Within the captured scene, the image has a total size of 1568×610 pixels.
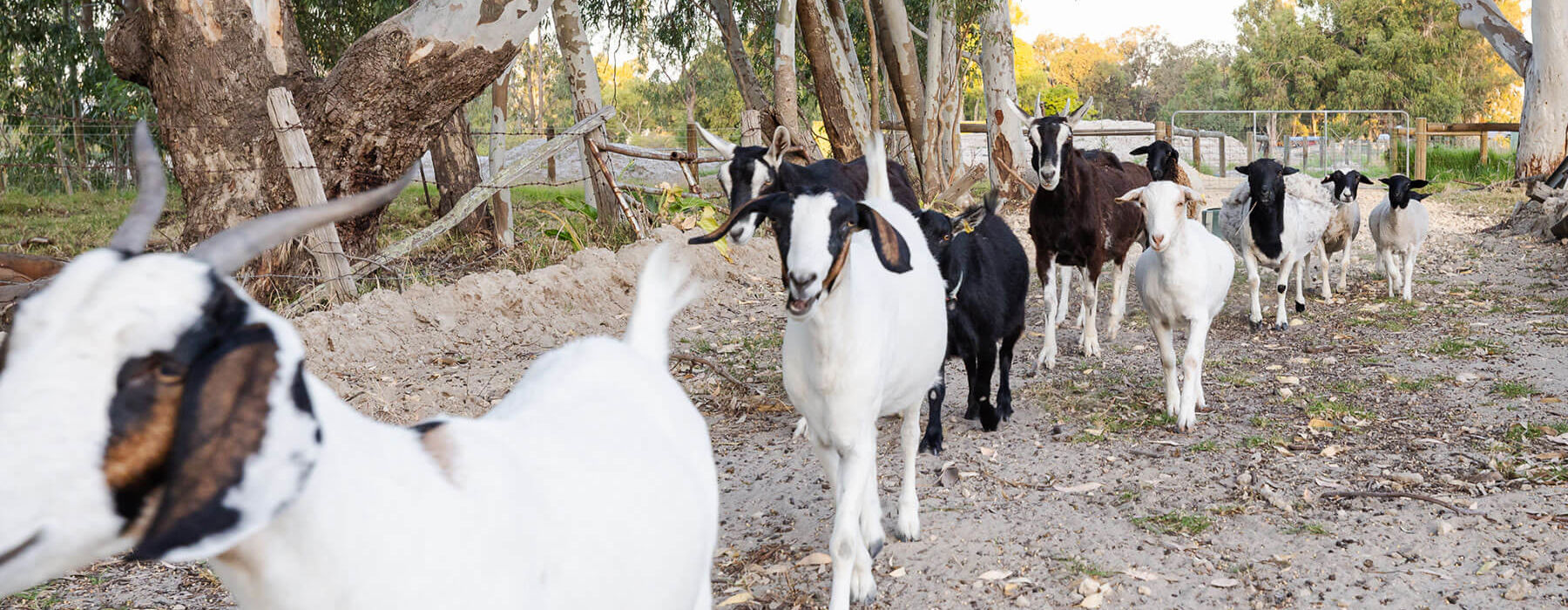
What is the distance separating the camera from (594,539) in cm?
178

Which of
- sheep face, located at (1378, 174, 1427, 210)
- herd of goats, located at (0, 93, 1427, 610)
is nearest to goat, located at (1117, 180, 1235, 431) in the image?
herd of goats, located at (0, 93, 1427, 610)

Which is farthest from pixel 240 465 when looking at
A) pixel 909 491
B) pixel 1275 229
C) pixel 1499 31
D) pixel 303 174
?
pixel 1499 31

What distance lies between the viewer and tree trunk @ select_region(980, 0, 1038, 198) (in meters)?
17.3

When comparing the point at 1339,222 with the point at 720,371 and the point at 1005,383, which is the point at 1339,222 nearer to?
the point at 1005,383

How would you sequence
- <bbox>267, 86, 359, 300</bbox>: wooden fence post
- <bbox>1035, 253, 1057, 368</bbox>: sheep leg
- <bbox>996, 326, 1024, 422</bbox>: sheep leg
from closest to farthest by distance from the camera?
<bbox>996, 326, 1024, 422</bbox>: sheep leg < <bbox>267, 86, 359, 300</bbox>: wooden fence post < <bbox>1035, 253, 1057, 368</bbox>: sheep leg

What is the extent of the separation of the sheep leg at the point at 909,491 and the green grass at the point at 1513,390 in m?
3.89

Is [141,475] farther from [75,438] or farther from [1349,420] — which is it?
[1349,420]

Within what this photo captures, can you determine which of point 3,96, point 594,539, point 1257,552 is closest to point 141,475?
point 594,539

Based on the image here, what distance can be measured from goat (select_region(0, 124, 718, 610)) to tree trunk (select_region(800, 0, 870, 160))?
45.9 feet

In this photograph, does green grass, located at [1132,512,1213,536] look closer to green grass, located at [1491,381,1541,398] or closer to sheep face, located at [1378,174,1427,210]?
green grass, located at [1491,381,1541,398]

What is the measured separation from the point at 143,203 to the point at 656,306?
1521 millimetres

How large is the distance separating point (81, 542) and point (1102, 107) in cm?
6504

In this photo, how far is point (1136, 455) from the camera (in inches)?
230

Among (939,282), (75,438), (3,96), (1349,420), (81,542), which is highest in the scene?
(3,96)
